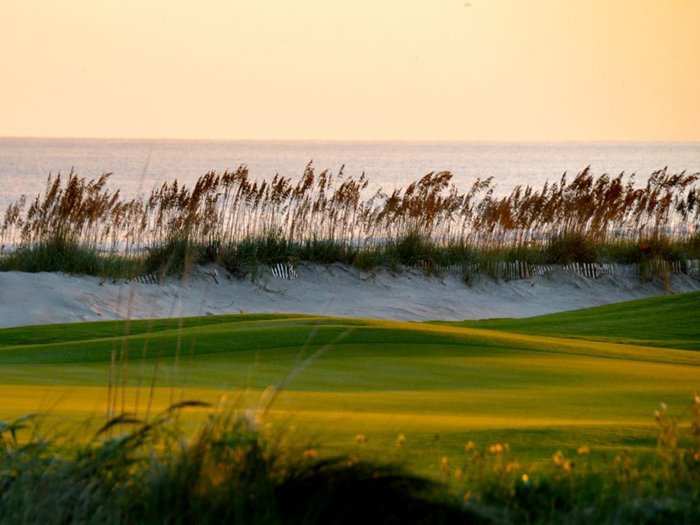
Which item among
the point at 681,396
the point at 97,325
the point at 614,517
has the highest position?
the point at 614,517

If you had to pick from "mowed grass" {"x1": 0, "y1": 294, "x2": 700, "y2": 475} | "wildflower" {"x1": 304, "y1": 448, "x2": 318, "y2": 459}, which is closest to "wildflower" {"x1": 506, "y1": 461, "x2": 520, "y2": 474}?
"mowed grass" {"x1": 0, "y1": 294, "x2": 700, "y2": 475}

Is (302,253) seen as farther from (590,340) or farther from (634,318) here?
(590,340)

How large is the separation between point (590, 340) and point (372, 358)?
539cm

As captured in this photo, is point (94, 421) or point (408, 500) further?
point (94, 421)

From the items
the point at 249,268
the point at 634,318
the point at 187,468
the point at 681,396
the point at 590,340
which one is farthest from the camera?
the point at 249,268

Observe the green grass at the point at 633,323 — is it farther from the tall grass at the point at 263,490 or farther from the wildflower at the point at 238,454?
the wildflower at the point at 238,454

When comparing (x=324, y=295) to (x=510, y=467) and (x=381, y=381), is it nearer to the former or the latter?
(x=381, y=381)

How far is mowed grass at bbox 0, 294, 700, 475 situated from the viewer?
7703 mm

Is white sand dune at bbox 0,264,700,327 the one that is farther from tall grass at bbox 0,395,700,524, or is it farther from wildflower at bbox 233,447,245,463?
wildflower at bbox 233,447,245,463

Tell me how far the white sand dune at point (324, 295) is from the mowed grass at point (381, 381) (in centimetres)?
477

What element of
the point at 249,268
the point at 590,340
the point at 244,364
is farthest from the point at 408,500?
the point at 249,268

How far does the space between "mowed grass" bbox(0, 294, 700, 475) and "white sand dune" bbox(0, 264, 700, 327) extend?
15.6 ft

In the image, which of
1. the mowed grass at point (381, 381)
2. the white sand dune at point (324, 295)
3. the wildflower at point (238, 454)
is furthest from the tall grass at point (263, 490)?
the white sand dune at point (324, 295)

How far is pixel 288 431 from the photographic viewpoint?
6324 mm
